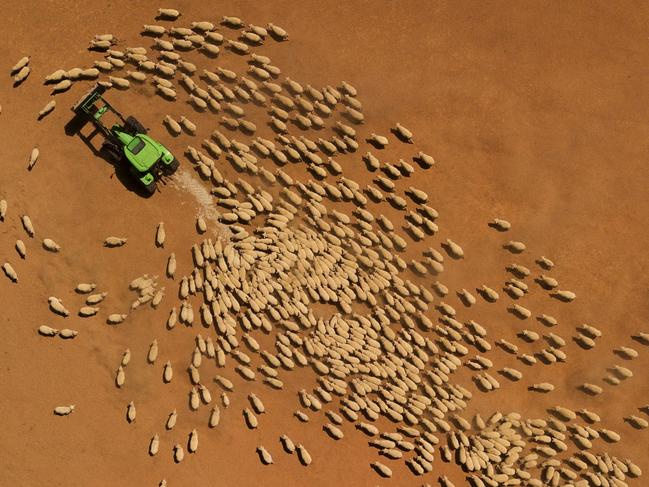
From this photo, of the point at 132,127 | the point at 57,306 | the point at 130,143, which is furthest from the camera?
the point at 57,306

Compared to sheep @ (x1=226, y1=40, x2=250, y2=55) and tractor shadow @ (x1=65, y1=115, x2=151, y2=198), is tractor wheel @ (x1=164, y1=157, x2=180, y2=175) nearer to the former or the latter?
tractor shadow @ (x1=65, y1=115, x2=151, y2=198)

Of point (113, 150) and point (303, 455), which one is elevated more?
point (113, 150)

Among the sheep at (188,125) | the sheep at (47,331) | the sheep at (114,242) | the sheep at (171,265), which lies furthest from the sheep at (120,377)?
the sheep at (188,125)

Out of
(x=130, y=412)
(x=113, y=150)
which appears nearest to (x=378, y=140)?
(x=113, y=150)

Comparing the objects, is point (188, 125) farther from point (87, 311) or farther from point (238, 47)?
point (87, 311)

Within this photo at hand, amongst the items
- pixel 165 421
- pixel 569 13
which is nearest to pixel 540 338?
pixel 569 13

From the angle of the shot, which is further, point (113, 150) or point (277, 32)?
point (277, 32)

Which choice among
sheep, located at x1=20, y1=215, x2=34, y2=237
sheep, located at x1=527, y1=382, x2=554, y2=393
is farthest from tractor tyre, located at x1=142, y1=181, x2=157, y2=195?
sheep, located at x1=527, y1=382, x2=554, y2=393
